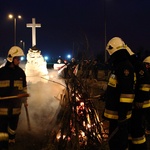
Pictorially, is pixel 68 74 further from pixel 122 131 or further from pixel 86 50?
pixel 122 131

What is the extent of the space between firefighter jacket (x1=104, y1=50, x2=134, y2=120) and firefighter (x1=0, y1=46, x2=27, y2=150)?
2.10 meters

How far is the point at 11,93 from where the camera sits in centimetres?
595

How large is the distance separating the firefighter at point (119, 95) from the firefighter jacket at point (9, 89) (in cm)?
214

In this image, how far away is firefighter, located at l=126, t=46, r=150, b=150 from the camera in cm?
504

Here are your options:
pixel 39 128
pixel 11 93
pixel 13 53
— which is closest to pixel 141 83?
pixel 11 93

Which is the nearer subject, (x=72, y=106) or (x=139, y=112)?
(x=139, y=112)

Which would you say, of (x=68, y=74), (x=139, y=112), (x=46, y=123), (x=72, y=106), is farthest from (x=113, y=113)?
(x=46, y=123)

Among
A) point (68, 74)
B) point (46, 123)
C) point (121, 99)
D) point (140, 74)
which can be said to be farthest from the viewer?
point (46, 123)

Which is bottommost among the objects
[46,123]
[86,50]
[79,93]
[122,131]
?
[46,123]

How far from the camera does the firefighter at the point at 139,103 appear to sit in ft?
16.5

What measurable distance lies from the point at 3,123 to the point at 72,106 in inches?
57.9

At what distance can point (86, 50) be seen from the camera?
602cm

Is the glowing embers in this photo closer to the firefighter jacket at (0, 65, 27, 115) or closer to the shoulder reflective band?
the firefighter jacket at (0, 65, 27, 115)

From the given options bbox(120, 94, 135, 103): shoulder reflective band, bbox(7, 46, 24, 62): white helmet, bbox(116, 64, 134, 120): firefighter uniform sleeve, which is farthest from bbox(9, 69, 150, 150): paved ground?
bbox(120, 94, 135, 103): shoulder reflective band
